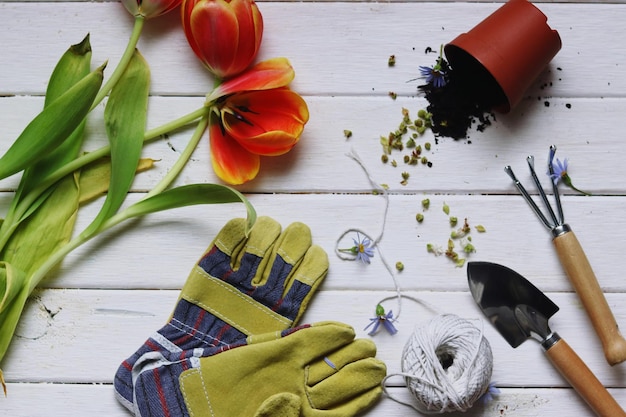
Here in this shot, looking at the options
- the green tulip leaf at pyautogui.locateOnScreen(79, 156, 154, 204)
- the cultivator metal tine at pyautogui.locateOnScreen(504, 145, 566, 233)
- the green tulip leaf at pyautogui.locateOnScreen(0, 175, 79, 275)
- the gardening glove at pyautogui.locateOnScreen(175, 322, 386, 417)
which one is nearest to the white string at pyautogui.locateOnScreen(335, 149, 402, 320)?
the gardening glove at pyautogui.locateOnScreen(175, 322, 386, 417)

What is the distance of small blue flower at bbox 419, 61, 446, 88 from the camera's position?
1172 millimetres

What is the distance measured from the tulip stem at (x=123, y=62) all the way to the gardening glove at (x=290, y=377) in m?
0.48

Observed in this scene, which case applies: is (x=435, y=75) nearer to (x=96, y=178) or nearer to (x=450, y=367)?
(x=450, y=367)

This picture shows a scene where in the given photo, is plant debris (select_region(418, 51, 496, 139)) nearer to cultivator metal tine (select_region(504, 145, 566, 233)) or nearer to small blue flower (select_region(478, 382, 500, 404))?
cultivator metal tine (select_region(504, 145, 566, 233))

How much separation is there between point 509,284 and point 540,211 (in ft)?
0.47

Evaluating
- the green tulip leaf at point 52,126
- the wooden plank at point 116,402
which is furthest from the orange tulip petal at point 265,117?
the wooden plank at point 116,402

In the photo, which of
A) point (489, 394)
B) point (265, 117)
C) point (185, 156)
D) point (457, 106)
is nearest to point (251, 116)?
point (265, 117)

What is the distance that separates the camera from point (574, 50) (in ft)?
3.93

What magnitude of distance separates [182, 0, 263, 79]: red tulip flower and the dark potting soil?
0.33 metres

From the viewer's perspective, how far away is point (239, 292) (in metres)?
1.12

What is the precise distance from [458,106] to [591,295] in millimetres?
384

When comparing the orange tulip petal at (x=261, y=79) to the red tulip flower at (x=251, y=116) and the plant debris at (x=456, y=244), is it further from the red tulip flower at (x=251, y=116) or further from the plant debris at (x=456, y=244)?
the plant debris at (x=456, y=244)

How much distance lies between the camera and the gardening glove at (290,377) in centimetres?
108

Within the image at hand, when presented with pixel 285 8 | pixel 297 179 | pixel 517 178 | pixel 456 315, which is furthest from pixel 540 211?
pixel 285 8
